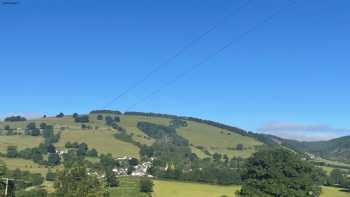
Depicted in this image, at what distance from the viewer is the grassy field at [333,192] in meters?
163

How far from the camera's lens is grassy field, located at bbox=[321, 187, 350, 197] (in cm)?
16275

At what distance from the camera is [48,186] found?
159500 millimetres

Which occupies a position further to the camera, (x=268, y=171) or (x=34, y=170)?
(x=34, y=170)

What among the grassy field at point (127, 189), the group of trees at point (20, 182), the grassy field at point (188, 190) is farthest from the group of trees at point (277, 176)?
the group of trees at point (20, 182)

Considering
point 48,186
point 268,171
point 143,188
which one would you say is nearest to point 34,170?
point 48,186

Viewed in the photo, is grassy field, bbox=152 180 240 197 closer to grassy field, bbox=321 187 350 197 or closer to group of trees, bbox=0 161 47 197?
grassy field, bbox=321 187 350 197

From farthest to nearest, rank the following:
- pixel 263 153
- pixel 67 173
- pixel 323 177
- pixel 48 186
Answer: pixel 323 177 → pixel 48 186 → pixel 263 153 → pixel 67 173

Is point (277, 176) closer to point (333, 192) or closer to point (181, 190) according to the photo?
point (181, 190)

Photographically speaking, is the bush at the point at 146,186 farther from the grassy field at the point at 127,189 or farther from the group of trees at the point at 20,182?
the group of trees at the point at 20,182

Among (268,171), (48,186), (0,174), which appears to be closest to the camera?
(0,174)

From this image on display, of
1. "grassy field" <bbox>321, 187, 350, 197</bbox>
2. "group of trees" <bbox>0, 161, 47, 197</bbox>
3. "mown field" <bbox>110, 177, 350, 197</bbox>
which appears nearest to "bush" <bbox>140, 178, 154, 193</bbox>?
"mown field" <bbox>110, 177, 350, 197</bbox>

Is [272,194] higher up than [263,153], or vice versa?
[263,153]

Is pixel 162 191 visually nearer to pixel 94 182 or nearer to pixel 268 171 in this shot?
pixel 268 171

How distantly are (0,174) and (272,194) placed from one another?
5968cm
